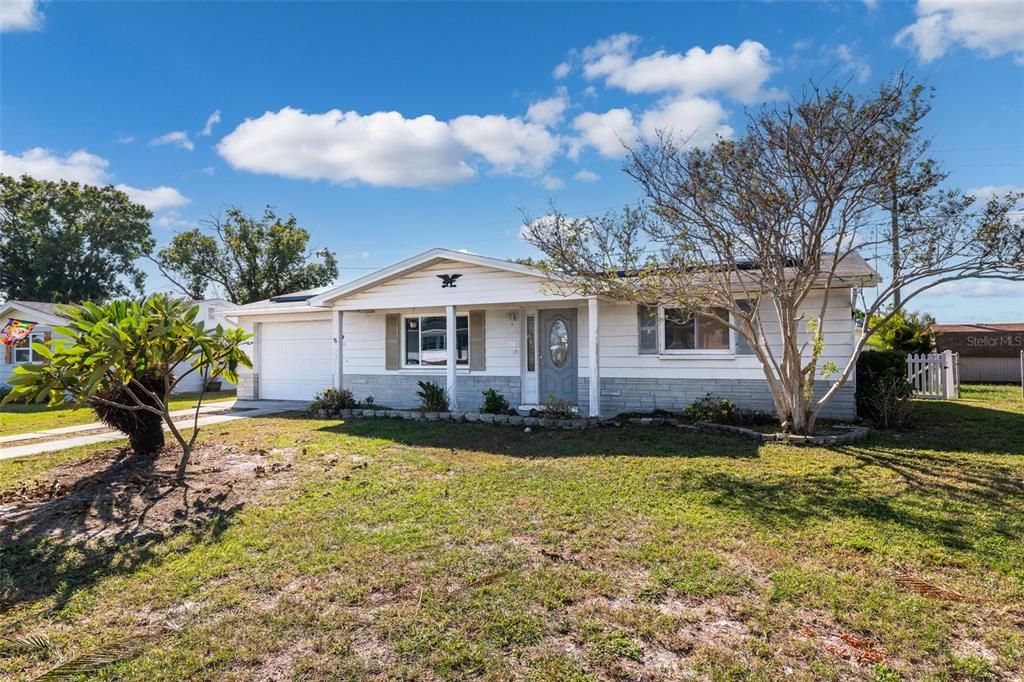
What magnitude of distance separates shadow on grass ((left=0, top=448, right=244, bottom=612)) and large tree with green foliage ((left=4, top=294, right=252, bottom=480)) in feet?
2.46

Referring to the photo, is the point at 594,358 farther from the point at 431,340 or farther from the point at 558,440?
the point at 431,340

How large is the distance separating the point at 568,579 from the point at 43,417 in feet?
51.1

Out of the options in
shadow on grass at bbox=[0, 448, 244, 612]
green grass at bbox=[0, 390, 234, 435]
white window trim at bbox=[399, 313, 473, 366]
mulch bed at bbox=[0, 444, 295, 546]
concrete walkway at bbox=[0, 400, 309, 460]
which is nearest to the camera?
shadow on grass at bbox=[0, 448, 244, 612]

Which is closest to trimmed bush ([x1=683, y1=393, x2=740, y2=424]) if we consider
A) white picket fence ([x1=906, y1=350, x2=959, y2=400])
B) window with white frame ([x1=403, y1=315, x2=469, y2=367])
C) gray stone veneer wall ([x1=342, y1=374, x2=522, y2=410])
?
gray stone veneer wall ([x1=342, y1=374, x2=522, y2=410])

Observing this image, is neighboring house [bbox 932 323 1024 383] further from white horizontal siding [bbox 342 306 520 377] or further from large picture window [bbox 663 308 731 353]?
white horizontal siding [bbox 342 306 520 377]

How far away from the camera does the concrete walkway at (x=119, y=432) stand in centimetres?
897

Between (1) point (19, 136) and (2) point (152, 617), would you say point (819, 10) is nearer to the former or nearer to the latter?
(2) point (152, 617)

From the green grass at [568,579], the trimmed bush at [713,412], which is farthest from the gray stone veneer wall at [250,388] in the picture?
the trimmed bush at [713,412]

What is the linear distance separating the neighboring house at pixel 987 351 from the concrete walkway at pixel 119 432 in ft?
72.2

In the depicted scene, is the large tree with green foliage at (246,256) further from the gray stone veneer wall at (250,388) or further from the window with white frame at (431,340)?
the window with white frame at (431,340)

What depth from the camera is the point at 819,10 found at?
8.79 m

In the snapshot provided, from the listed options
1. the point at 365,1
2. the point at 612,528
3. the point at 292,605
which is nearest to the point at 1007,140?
the point at 612,528

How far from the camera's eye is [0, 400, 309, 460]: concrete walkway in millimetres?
8969

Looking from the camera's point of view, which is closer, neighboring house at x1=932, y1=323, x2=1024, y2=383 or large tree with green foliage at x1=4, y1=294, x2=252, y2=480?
large tree with green foliage at x1=4, y1=294, x2=252, y2=480
